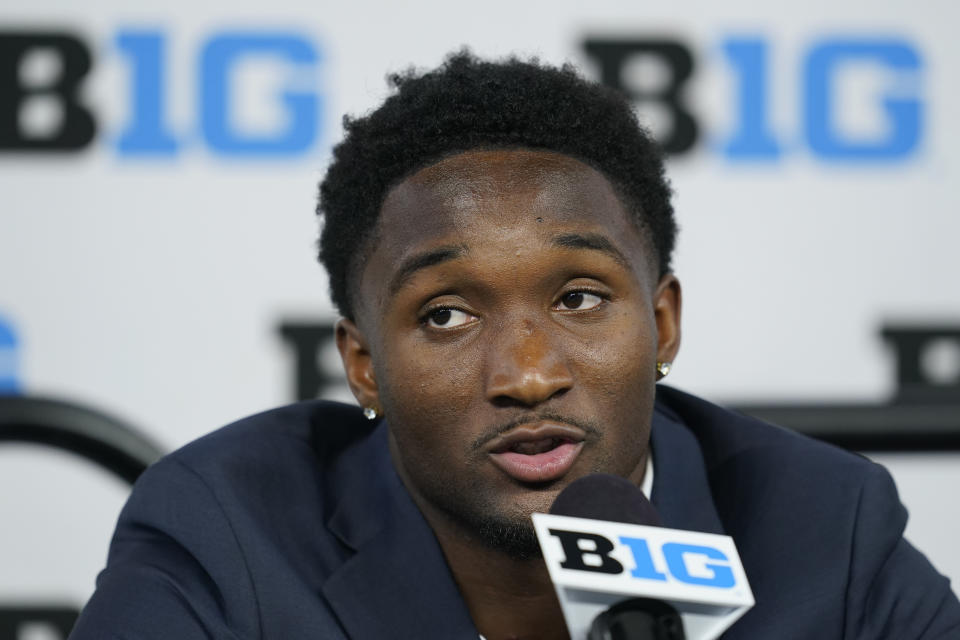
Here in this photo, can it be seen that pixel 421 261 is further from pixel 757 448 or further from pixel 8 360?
pixel 8 360

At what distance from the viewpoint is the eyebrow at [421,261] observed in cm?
146

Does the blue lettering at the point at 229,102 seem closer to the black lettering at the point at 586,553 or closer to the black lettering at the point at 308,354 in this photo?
the black lettering at the point at 308,354

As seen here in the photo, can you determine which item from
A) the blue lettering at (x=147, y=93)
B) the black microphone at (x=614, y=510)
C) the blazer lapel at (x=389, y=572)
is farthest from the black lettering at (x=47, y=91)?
the black microphone at (x=614, y=510)

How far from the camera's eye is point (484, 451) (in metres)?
1.43

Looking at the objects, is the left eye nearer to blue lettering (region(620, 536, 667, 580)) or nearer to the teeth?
the teeth

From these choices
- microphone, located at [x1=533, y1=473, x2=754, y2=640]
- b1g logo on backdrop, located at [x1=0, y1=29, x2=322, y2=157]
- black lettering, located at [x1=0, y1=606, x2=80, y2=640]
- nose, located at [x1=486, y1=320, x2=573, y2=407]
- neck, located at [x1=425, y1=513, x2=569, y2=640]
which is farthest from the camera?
b1g logo on backdrop, located at [x1=0, y1=29, x2=322, y2=157]

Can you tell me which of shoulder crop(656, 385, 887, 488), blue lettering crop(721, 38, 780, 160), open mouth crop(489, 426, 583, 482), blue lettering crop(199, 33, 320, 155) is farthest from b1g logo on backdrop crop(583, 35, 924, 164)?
open mouth crop(489, 426, 583, 482)

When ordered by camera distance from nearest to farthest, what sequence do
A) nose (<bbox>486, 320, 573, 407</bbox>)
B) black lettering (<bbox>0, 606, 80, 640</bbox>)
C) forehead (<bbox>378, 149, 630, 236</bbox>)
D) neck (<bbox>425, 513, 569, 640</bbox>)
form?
1. nose (<bbox>486, 320, 573, 407</bbox>)
2. forehead (<bbox>378, 149, 630, 236</bbox>)
3. neck (<bbox>425, 513, 569, 640</bbox>)
4. black lettering (<bbox>0, 606, 80, 640</bbox>)

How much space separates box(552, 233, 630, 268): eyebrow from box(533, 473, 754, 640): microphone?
1.62ft

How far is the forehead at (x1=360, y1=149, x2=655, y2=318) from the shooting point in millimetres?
1461

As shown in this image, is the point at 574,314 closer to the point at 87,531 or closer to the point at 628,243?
the point at 628,243

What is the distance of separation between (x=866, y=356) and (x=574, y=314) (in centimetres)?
211

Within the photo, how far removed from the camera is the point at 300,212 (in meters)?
3.33

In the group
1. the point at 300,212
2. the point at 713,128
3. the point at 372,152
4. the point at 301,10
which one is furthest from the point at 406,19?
the point at 372,152
